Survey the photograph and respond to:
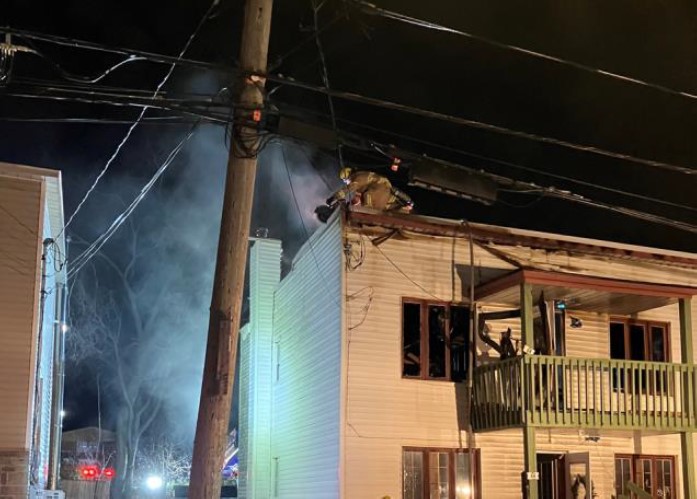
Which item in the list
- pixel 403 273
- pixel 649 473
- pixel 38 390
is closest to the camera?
pixel 403 273

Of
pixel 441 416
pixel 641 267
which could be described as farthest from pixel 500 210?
pixel 441 416

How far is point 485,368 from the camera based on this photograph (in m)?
15.5

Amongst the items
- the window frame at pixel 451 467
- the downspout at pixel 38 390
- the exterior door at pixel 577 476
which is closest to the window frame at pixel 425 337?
the window frame at pixel 451 467

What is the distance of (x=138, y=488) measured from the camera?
142 ft

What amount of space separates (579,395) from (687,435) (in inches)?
99.3

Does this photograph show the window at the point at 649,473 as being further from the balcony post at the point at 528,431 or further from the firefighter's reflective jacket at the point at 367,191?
the firefighter's reflective jacket at the point at 367,191

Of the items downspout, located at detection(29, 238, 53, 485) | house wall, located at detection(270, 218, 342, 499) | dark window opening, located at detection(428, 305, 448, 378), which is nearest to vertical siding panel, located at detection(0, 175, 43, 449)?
downspout, located at detection(29, 238, 53, 485)

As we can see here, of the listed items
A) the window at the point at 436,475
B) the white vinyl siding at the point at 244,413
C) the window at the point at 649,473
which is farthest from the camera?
the white vinyl siding at the point at 244,413

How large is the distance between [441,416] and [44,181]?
8.40 m

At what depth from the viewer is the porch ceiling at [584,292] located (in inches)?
585

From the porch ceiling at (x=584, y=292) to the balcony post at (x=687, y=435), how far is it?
1.04ft

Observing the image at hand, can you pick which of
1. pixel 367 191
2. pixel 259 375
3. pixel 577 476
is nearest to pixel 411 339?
pixel 367 191

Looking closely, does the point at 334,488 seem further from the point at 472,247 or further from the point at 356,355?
the point at 472,247

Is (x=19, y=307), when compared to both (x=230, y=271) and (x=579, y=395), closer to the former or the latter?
(x=230, y=271)
